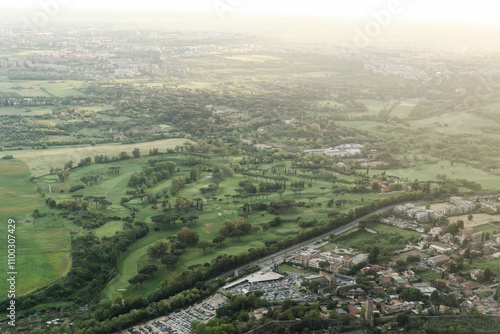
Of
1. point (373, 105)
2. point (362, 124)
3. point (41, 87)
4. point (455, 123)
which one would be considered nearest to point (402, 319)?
point (362, 124)

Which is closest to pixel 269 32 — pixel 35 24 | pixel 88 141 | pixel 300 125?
pixel 35 24

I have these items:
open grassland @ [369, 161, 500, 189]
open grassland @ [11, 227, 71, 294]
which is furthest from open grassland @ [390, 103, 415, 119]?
open grassland @ [11, 227, 71, 294]

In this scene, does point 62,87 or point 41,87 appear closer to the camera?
point 41,87

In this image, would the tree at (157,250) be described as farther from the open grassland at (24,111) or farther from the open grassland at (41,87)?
the open grassland at (41,87)

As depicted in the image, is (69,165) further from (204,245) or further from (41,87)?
(41,87)

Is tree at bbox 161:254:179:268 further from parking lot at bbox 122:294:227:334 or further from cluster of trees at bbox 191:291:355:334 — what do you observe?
cluster of trees at bbox 191:291:355:334

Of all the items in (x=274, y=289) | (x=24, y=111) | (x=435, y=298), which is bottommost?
(x=274, y=289)
